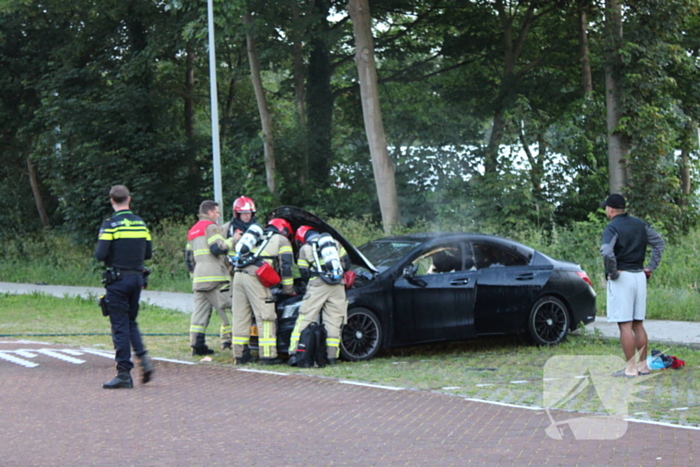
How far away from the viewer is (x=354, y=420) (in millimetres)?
7371

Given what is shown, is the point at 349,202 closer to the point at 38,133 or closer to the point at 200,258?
the point at 38,133

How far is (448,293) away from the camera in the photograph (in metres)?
11.0

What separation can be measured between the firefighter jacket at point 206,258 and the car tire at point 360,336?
1696 millimetres

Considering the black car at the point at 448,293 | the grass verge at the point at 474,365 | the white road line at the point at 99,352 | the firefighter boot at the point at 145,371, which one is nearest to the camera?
the grass verge at the point at 474,365

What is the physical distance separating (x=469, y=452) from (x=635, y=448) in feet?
3.74

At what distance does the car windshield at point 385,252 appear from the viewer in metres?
11.0

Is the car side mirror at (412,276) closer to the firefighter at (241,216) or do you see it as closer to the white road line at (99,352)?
the firefighter at (241,216)

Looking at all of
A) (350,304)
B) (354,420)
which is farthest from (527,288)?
(354,420)

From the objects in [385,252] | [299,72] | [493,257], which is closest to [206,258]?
[385,252]

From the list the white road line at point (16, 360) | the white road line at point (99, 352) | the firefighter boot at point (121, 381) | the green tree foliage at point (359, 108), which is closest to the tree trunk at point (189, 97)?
the green tree foliage at point (359, 108)

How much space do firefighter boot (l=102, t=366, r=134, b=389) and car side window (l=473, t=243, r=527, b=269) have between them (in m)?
4.53

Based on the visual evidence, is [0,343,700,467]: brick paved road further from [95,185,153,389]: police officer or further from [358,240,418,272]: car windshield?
[358,240,418,272]: car windshield

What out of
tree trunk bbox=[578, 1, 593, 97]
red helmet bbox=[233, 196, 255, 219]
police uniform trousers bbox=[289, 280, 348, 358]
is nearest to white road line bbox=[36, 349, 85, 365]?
red helmet bbox=[233, 196, 255, 219]

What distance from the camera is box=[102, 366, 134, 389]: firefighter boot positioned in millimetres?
8922
